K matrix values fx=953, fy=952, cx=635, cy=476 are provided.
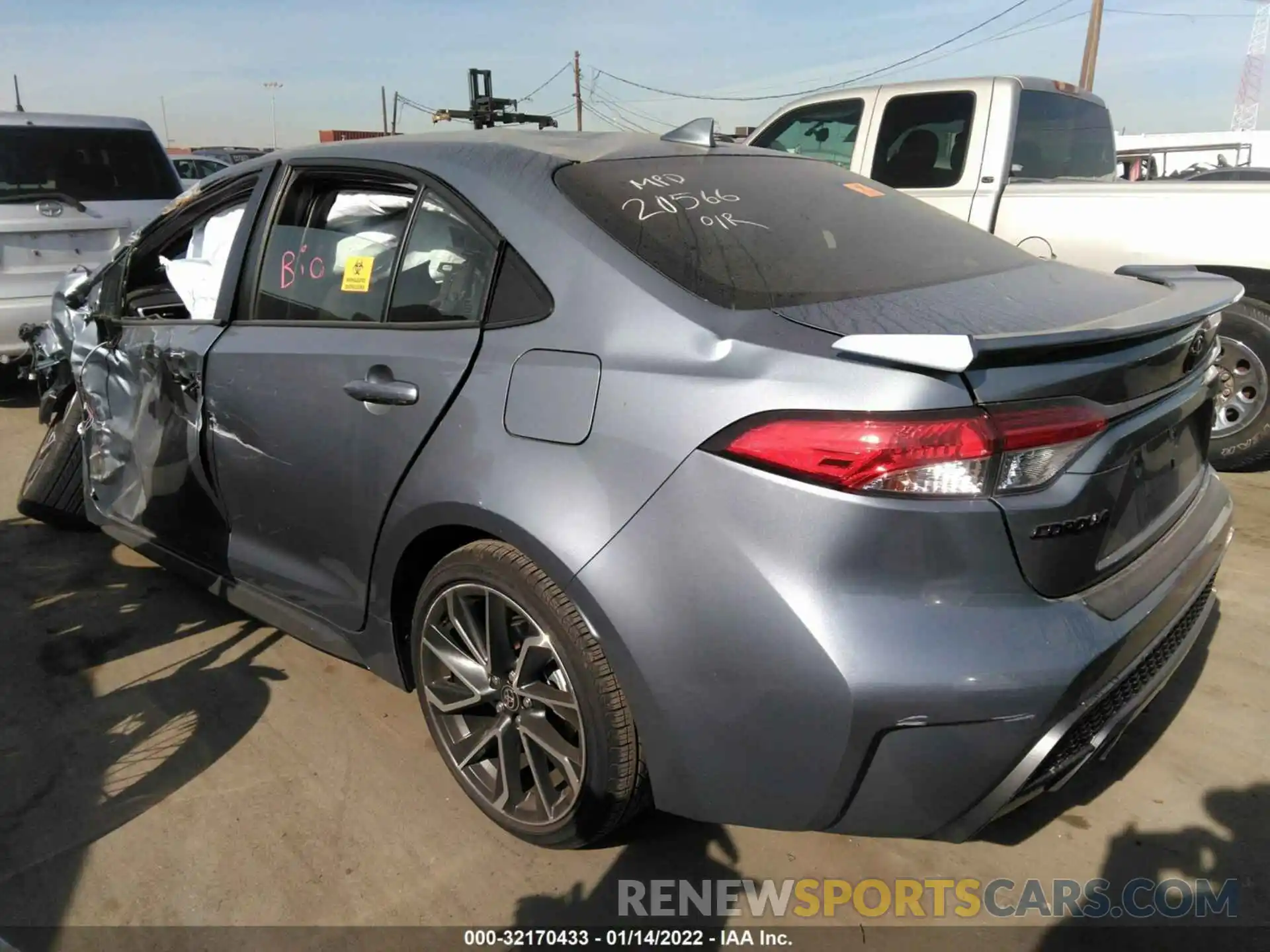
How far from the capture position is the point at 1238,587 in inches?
141

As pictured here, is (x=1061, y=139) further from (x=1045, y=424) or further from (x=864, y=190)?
(x=1045, y=424)

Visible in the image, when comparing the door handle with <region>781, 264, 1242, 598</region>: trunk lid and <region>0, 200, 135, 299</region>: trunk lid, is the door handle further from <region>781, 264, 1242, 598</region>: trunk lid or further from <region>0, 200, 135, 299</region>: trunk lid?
<region>0, 200, 135, 299</region>: trunk lid

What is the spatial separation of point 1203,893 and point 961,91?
175 inches

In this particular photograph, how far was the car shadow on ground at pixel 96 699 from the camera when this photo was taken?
96.1 inches

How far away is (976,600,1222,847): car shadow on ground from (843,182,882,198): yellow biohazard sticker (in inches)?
65.0

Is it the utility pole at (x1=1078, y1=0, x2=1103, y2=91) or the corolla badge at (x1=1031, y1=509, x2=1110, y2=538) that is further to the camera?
the utility pole at (x1=1078, y1=0, x2=1103, y2=91)

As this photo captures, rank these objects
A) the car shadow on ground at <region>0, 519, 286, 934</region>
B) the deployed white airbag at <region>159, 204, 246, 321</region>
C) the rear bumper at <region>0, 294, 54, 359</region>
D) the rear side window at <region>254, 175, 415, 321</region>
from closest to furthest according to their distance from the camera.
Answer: the car shadow on ground at <region>0, 519, 286, 934</region> < the rear side window at <region>254, 175, 415, 321</region> < the deployed white airbag at <region>159, 204, 246, 321</region> < the rear bumper at <region>0, 294, 54, 359</region>

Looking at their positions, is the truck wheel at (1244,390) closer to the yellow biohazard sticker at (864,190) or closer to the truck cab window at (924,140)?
the truck cab window at (924,140)

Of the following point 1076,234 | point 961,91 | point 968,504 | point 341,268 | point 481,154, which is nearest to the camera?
point 968,504

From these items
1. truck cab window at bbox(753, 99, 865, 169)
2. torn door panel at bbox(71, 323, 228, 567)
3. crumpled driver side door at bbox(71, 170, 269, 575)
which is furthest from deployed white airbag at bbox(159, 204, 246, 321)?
truck cab window at bbox(753, 99, 865, 169)

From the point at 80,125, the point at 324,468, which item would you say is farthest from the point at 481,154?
the point at 80,125

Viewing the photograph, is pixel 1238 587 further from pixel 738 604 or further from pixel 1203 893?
pixel 738 604

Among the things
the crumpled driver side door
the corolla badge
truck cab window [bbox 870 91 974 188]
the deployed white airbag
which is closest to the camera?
the corolla badge

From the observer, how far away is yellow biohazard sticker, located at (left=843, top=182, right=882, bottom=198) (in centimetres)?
282
